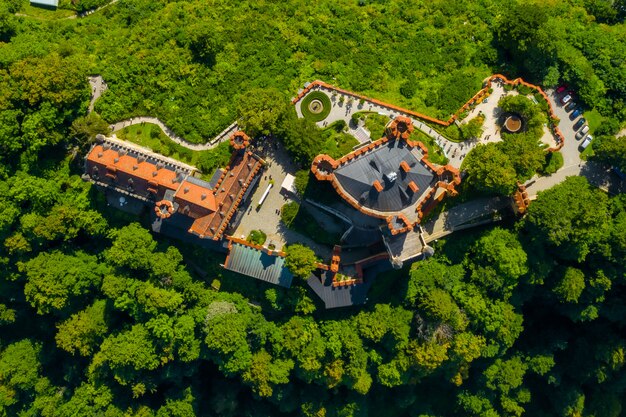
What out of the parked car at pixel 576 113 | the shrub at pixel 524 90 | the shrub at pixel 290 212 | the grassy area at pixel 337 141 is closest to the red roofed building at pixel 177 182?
the shrub at pixel 290 212

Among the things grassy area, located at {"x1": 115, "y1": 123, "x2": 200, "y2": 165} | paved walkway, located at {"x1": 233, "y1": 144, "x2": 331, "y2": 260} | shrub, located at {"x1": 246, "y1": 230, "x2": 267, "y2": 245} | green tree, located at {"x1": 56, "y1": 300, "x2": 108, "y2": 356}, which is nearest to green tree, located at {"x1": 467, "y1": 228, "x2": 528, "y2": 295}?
paved walkway, located at {"x1": 233, "y1": 144, "x2": 331, "y2": 260}

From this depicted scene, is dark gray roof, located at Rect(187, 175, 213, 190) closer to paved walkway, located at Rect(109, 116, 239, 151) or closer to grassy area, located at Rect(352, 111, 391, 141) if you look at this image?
paved walkway, located at Rect(109, 116, 239, 151)

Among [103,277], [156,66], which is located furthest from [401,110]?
[103,277]

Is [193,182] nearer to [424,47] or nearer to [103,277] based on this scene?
[103,277]

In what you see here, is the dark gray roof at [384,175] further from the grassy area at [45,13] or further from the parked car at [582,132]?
the grassy area at [45,13]

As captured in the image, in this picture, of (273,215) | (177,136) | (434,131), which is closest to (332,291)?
(273,215)
